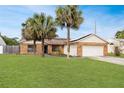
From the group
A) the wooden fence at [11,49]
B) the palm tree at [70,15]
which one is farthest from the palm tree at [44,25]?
the wooden fence at [11,49]

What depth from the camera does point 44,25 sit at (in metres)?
43.4

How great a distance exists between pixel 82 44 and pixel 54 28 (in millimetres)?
5804

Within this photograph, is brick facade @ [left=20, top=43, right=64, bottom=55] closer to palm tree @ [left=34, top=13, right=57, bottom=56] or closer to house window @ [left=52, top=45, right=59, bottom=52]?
house window @ [left=52, top=45, right=59, bottom=52]

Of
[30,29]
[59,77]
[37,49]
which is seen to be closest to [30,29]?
[30,29]

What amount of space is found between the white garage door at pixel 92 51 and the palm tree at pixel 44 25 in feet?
20.1

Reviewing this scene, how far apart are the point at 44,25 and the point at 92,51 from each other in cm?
906

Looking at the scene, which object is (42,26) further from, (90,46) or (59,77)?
(59,77)

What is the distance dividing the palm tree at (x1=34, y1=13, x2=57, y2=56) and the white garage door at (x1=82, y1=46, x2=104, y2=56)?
6128 millimetres

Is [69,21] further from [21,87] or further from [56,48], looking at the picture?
[21,87]

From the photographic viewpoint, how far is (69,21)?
4109 cm

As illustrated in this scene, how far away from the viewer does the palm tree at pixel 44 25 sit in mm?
43219

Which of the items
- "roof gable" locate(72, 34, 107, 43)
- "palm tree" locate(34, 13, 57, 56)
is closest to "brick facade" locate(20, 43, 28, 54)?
"palm tree" locate(34, 13, 57, 56)

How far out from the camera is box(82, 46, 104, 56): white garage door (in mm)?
46344

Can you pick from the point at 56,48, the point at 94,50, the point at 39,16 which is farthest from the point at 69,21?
the point at 56,48
